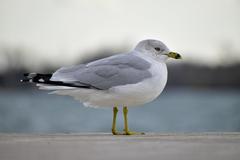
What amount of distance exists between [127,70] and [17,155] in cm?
243

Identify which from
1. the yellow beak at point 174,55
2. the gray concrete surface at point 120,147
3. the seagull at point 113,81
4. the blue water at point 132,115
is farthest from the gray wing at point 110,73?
the blue water at point 132,115

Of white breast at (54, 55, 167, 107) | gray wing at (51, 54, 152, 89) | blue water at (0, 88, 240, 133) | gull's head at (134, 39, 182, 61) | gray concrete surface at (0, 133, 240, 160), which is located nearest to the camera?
gray concrete surface at (0, 133, 240, 160)

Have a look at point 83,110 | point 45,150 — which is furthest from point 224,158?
point 83,110

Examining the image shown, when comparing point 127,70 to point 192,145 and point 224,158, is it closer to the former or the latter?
point 192,145

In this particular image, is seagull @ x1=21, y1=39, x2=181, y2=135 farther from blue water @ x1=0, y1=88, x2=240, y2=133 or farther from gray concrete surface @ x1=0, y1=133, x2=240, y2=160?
blue water @ x1=0, y1=88, x2=240, y2=133

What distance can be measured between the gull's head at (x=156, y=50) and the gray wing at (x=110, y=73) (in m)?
0.22

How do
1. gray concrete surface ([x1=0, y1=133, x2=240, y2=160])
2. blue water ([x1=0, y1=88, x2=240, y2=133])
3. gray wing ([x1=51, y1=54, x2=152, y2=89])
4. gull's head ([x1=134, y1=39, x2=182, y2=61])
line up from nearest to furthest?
gray concrete surface ([x1=0, y1=133, x2=240, y2=160]) → gray wing ([x1=51, y1=54, x2=152, y2=89]) → gull's head ([x1=134, y1=39, x2=182, y2=61]) → blue water ([x1=0, y1=88, x2=240, y2=133])

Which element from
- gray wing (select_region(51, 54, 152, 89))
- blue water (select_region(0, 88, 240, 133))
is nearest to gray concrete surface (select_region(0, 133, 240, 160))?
gray wing (select_region(51, 54, 152, 89))

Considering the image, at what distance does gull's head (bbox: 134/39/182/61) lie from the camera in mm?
7793

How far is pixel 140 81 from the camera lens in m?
7.35

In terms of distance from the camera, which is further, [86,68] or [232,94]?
[232,94]

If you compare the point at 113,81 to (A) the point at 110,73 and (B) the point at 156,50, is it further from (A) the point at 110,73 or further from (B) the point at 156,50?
(B) the point at 156,50

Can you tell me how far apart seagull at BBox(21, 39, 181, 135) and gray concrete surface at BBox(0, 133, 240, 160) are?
76 cm

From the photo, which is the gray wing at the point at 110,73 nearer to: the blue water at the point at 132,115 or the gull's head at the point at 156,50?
the gull's head at the point at 156,50
